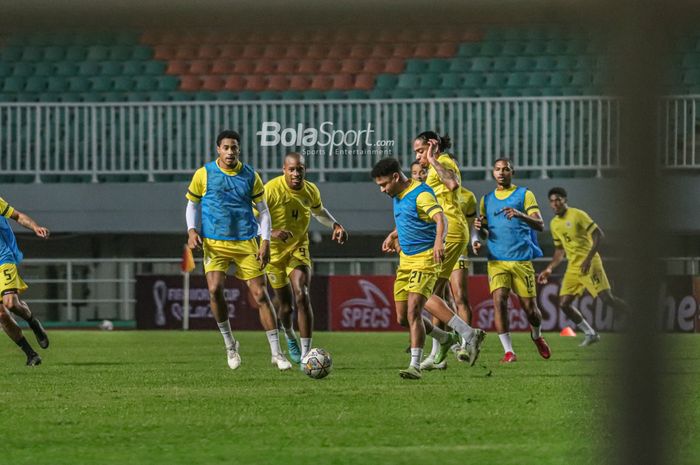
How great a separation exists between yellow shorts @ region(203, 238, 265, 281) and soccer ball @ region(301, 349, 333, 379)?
4.19 feet

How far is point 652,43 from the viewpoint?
1.14 metres

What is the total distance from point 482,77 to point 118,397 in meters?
13.9

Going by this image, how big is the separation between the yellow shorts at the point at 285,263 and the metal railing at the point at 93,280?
30.9 ft

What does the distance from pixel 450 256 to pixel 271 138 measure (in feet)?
35.0

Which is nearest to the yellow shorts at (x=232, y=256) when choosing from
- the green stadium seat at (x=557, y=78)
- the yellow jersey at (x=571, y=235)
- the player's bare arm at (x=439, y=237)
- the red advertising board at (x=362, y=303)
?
the player's bare arm at (x=439, y=237)

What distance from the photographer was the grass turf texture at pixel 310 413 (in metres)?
4.75

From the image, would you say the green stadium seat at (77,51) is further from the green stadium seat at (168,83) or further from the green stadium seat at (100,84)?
the green stadium seat at (168,83)

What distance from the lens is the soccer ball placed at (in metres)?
8.80

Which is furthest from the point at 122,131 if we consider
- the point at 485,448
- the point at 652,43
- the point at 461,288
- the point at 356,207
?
the point at 652,43

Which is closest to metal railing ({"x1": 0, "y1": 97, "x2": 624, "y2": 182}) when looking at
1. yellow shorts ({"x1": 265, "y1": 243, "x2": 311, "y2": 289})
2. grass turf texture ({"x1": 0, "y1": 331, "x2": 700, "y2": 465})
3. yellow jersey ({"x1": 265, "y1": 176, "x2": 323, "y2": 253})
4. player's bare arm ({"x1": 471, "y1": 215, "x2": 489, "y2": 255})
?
player's bare arm ({"x1": 471, "y1": 215, "x2": 489, "y2": 255})

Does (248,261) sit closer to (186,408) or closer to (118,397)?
(118,397)

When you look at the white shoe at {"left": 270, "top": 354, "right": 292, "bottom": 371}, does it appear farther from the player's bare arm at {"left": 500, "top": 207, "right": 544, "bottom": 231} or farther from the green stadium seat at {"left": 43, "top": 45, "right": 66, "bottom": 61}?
the green stadium seat at {"left": 43, "top": 45, "right": 66, "bottom": 61}

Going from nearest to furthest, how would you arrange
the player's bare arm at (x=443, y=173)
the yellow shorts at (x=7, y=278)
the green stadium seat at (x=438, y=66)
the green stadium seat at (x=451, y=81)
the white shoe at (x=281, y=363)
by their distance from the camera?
the player's bare arm at (x=443, y=173) → the white shoe at (x=281, y=363) → the yellow shorts at (x=7, y=278) → the green stadium seat at (x=438, y=66) → the green stadium seat at (x=451, y=81)

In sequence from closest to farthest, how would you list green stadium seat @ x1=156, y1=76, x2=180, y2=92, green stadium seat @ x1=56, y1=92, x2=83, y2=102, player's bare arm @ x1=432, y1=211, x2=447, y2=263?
1. player's bare arm @ x1=432, y1=211, x2=447, y2=263
2. green stadium seat @ x1=156, y1=76, x2=180, y2=92
3. green stadium seat @ x1=56, y1=92, x2=83, y2=102
